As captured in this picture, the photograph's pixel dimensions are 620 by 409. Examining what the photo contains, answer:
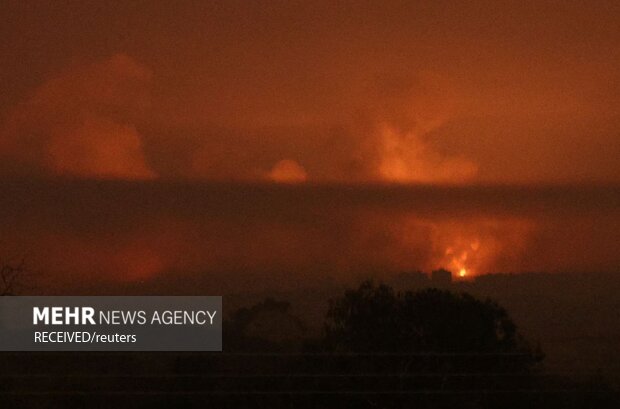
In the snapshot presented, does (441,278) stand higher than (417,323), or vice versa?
(441,278)

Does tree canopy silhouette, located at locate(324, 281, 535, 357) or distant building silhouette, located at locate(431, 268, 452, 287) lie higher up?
distant building silhouette, located at locate(431, 268, 452, 287)

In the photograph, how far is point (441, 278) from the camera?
1416 cm

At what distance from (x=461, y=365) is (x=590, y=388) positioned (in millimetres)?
1545

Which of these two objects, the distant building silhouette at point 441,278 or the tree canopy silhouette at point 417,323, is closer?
A: the tree canopy silhouette at point 417,323

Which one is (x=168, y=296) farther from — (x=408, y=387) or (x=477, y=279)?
(x=477, y=279)

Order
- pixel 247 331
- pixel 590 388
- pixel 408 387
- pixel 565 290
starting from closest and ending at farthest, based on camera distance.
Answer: pixel 590 388
pixel 408 387
pixel 247 331
pixel 565 290

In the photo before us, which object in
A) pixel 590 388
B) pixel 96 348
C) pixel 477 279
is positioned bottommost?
pixel 590 388

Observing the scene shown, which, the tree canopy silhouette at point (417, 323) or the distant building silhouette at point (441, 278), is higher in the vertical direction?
the distant building silhouette at point (441, 278)

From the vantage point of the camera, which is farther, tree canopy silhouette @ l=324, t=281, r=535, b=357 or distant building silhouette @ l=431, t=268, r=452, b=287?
distant building silhouette @ l=431, t=268, r=452, b=287

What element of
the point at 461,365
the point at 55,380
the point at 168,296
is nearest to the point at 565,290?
the point at 461,365

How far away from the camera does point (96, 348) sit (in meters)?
11.3

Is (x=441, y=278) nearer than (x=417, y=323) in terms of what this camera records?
No

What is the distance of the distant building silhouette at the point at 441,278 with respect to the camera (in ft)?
45.3

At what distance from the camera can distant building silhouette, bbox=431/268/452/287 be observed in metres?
13.8
